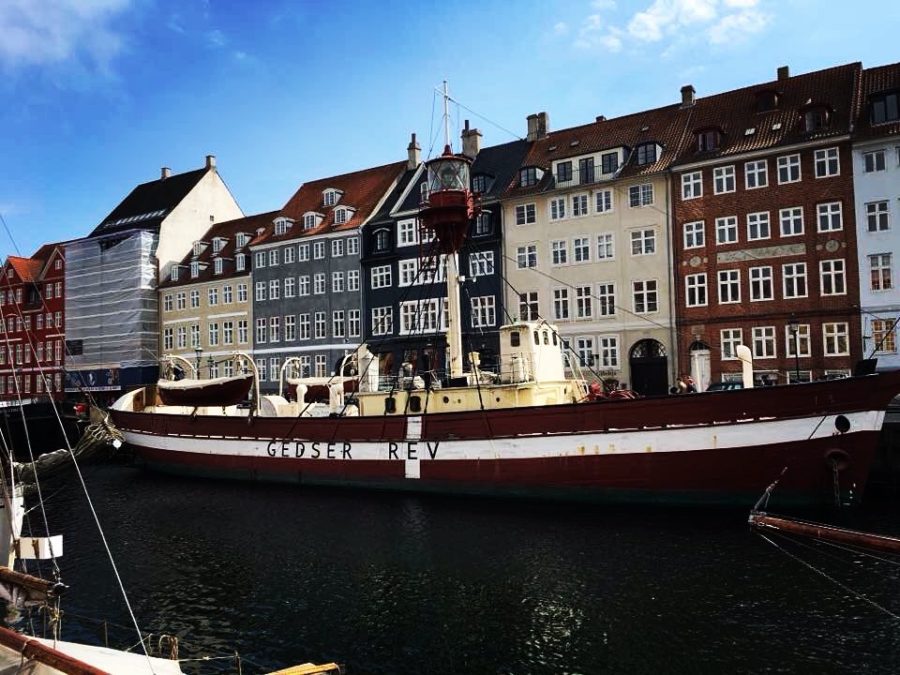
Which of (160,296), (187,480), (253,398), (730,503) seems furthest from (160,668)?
(160,296)

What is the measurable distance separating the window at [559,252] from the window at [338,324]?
15807 mm

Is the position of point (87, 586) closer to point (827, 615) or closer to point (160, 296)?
point (827, 615)

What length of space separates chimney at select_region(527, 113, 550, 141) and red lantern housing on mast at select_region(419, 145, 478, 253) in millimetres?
19950

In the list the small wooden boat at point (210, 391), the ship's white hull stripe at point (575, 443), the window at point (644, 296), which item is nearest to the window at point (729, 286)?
the window at point (644, 296)

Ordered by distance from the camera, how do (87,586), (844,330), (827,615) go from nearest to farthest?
(827,615), (87,586), (844,330)

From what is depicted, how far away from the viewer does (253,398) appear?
28859 millimetres

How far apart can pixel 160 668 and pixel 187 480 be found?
24294 millimetres

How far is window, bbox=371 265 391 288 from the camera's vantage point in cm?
4741

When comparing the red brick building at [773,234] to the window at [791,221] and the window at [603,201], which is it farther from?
the window at [603,201]

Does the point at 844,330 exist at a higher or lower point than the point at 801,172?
lower

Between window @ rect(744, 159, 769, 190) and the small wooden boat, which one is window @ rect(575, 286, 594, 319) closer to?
window @ rect(744, 159, 769, 190)

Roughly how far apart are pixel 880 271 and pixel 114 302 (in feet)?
186

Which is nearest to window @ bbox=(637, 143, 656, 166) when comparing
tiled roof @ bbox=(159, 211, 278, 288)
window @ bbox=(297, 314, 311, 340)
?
window @ bbox=(297, 314, 311, 340)

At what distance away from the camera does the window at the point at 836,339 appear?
1287 inches
